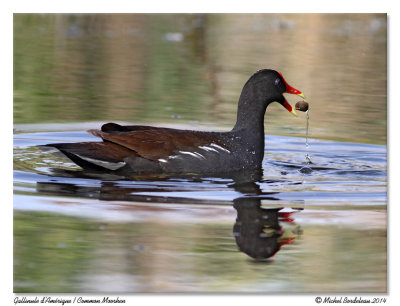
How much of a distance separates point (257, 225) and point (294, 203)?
88 centimetres

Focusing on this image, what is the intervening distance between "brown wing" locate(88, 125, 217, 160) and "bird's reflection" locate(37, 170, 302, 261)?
11.4 inches

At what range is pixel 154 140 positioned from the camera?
8.77 m

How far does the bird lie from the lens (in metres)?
8.64

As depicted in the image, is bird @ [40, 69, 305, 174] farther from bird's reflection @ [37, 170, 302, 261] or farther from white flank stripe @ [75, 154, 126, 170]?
bird's reflection @ [37, 170, 302, 261]

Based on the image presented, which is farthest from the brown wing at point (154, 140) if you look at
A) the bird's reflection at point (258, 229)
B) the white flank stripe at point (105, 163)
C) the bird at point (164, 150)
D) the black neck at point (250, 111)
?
the bird's reflection at point (258, 229)

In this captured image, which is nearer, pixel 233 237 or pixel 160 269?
pixel 160 269

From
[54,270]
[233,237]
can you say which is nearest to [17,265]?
[54,270]

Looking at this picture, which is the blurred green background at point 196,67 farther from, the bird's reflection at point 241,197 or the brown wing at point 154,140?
the bird's reflection at point 241,197

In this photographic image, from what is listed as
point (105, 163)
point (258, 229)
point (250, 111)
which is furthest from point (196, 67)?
point (258, 229)

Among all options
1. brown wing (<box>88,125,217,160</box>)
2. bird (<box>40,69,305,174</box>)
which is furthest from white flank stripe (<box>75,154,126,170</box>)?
brown wing (<box>88,125,217,160</box>)

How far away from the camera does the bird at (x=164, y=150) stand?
8641 mm
